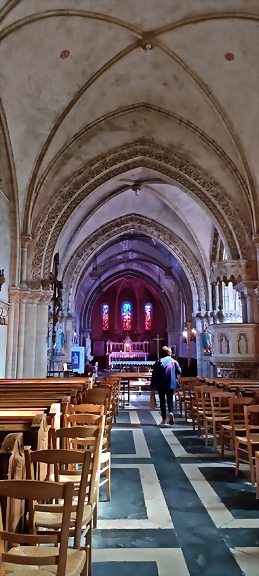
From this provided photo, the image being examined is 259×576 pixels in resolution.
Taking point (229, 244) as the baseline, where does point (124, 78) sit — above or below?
above

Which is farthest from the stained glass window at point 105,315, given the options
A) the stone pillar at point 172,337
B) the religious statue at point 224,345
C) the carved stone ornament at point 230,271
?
the religious statue at point 224,345

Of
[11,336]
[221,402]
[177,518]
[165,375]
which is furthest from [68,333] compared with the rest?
[177,518]

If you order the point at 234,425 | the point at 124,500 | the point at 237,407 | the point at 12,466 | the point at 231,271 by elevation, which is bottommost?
the point at 124,500

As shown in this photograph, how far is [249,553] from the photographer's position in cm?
300

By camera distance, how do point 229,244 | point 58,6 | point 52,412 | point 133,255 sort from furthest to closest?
1. point 133,255
2. point 229,244
3. point 58,6
4. point 52,412

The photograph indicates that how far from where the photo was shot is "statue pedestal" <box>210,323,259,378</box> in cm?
1126

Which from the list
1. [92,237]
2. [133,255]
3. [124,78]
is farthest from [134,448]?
[133,255]

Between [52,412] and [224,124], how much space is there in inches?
405

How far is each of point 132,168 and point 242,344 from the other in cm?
703

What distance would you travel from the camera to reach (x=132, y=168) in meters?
14.0

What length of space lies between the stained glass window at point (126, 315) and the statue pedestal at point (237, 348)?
25462 mm

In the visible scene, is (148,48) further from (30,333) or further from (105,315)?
(105,315)

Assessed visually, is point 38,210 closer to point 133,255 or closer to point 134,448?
point 134,448

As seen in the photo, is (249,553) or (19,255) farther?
(19,255)
